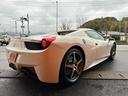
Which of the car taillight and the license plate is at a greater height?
the car taillight

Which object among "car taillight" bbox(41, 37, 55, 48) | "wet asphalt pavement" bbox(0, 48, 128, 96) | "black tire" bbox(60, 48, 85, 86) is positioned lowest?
"wet asphalt pavement" bbox(0, 48, 128, 96)

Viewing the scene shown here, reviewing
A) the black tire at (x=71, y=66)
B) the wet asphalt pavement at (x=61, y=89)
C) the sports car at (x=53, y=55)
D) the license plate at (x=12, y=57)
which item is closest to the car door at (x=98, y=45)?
the sports car at (x=53, y=55)

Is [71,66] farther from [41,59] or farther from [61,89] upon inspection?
[41,59]

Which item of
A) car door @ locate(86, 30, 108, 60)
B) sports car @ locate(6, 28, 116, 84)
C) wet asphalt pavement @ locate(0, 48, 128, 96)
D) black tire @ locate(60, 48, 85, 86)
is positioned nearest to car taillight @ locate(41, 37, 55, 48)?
sports car @ locate(6, 28, 116, 84)

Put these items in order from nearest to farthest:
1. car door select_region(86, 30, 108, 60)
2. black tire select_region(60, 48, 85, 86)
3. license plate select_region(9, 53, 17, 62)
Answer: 1. black tire select_region(60, 48, 85, 86)
2. license plate select_region(9, 53, 17, 62)
3. car door select_region(86, 30, 108, 60)

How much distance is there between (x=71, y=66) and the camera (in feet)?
13.4

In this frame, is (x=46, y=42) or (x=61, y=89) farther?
(x=61, y=89)

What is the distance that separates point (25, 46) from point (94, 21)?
54.1 meters

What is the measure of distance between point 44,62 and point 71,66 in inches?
29.5

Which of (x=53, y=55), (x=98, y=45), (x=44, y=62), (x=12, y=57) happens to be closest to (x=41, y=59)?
(x=44, y=62)

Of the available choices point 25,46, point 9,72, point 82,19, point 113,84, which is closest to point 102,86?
point 113,84

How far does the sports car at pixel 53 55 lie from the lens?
3.59 m

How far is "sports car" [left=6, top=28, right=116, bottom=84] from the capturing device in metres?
3.59

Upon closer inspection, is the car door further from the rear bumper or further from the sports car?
the rear bumper
